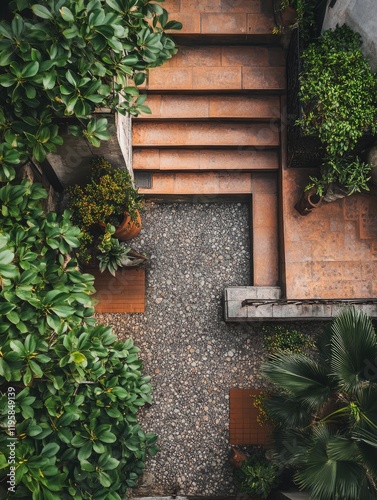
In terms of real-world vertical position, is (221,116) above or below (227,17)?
below

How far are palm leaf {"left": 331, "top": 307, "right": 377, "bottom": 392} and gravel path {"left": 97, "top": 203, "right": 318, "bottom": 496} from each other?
2601 millimetres

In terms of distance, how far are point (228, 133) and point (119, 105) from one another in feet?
8.82

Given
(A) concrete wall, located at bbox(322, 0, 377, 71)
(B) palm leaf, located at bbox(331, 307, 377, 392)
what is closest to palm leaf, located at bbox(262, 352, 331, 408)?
(B) palm leaf, located at bbox(331, 307, 377, 392)

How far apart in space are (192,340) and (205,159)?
2961 mm

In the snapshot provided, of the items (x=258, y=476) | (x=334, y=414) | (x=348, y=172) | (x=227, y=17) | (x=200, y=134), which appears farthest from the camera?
(x=200, y=134)

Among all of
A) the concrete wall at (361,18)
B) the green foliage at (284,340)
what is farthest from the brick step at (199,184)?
the concrete wall at (361,18)

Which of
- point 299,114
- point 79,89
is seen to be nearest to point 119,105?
point 79,89

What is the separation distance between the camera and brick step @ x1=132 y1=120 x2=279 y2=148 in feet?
22.8

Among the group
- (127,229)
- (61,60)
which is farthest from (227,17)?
(61,60)

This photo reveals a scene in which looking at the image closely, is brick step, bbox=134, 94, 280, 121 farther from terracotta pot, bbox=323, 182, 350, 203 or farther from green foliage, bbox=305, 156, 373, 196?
terracotta pot, bbox=323, 182, 350, 203

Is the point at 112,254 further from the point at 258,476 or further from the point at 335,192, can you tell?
the point at 258,476

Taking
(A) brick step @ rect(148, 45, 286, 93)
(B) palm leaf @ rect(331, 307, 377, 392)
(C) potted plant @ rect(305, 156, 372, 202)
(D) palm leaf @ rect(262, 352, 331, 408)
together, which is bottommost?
(D) palm leaf @ rect(262, 352, 331, 408)

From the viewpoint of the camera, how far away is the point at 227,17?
6.41 meters

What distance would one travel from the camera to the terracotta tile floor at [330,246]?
6.92 m
